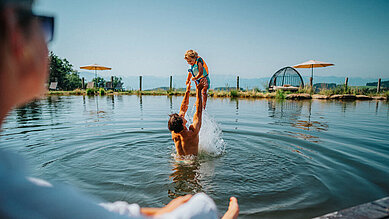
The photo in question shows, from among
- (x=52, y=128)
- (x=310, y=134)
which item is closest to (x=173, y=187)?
(x=310, y=134)

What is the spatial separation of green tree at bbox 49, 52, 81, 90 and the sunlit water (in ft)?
84.4

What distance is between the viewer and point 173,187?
333 centimetres

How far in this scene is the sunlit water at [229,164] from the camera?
303 centimetres

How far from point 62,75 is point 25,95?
34326 mm

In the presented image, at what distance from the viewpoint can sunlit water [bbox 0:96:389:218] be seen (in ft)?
9.95

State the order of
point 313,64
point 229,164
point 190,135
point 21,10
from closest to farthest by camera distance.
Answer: point 21,10 → point 229,164 → point 190,135 → point 313,64

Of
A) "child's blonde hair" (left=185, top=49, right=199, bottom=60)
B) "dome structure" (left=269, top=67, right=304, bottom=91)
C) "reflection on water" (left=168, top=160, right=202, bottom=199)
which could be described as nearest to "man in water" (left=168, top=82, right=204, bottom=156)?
"reflection on water" (left=168, top=160, right=202, bottom=199)

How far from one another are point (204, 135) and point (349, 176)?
2.98 m

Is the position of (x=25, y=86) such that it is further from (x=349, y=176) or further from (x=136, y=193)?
(x=349, y=176)

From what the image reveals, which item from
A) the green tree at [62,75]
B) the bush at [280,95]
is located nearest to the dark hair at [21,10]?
the bush at [280,95]

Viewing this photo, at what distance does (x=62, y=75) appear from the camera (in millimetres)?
29938

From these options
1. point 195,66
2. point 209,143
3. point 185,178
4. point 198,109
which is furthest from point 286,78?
point 185,178

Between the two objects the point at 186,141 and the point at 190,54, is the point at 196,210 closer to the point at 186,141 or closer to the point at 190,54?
the point at 186,141

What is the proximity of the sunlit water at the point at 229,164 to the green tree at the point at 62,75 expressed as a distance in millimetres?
25729
